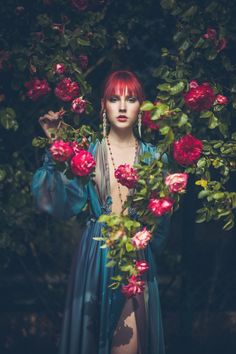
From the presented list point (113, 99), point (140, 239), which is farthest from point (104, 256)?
point (113, 99)

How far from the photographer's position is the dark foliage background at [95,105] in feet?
13.6

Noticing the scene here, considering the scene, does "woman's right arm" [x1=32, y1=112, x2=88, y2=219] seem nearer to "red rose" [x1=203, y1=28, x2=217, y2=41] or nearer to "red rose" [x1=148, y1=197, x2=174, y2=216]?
"red rose" [x1=148, y1=197, x2=174, y2=216]

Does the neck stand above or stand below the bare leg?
above

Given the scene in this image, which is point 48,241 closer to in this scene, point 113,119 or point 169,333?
point 169,333

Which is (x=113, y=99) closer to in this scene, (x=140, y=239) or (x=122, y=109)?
(x=122, y=109)

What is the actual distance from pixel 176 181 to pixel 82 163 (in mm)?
453

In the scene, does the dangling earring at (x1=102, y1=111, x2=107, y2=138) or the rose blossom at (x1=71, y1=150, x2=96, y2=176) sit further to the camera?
the dangling earring at (x1=102, y1=111, x2=107, y2=138)

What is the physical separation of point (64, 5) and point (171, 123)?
3.69ft

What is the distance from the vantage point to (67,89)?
162 inches

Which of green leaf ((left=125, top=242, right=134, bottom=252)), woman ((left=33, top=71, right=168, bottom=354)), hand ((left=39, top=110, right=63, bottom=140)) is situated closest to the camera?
green leaf ((left=125, top=242, right=134, bottom=252))

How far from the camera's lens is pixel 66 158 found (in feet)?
12.5

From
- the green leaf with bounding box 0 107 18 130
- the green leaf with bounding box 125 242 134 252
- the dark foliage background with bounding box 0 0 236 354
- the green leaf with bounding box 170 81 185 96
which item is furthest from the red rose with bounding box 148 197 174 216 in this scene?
the green leaf with bounding box 0 107 18 130

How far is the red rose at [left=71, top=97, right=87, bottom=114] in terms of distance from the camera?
4.09 m

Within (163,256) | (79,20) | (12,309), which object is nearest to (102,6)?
(79,20)
